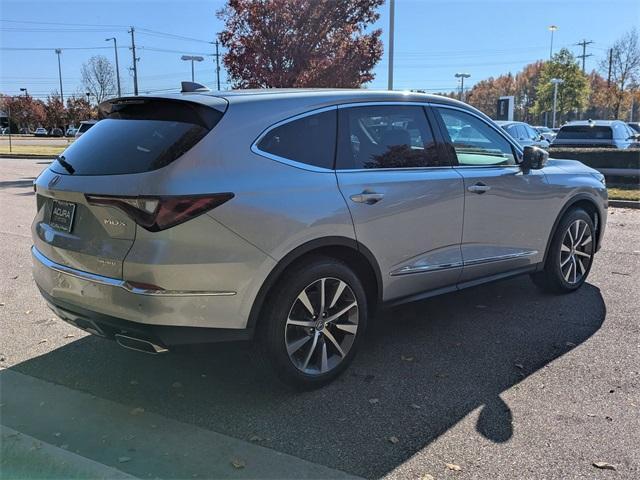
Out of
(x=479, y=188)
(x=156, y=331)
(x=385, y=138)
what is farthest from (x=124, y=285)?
(x=479, y=188)

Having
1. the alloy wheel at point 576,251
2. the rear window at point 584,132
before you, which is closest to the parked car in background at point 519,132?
the rear window at point 584,132

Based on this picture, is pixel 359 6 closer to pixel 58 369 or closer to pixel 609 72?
pixel 58 369

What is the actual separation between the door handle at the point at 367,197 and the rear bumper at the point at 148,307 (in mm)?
1004

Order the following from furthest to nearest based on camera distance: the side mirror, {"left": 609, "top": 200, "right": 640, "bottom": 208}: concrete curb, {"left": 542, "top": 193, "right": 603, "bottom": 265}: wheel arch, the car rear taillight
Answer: {"left": 609, "top": 200, "right": 640, "bottom": 208}: concrete curb < {"left": 542, "top": 193, "right": 603, "bottom": 265}: wheel arch < the side mirror < the car rear taillight

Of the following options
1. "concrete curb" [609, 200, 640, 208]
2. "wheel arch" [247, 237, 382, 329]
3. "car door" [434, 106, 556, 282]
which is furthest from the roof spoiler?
"concrete curb" [609, 200, 640, 208]

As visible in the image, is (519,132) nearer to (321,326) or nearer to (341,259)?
(341,259)

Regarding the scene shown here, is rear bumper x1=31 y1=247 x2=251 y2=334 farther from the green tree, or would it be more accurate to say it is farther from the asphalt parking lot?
the green tree

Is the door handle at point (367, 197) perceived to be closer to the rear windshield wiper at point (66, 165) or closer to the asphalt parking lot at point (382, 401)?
the asphalt parking lot at point (382, 401)

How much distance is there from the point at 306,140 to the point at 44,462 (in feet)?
7.25

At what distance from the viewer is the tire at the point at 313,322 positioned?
3330mm

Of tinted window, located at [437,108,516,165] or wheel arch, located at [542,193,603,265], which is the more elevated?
tinted window, located at [437,108,516,165]

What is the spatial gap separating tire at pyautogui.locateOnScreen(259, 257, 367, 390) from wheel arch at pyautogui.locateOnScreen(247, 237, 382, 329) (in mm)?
62

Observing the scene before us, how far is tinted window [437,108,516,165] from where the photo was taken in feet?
14.7

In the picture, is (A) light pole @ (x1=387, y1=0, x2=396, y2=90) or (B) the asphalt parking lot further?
(A) light pole @ (x1=387, y1=0, x2=396, y2=90)
